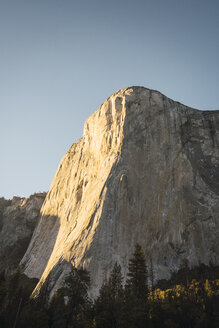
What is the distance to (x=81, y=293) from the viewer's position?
2927 cm

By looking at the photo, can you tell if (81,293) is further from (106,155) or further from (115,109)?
(115,109)

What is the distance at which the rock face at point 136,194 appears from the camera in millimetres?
36906

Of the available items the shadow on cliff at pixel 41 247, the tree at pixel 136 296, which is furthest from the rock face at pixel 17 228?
the tree at pixel 136 296

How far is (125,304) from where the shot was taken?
25.6m

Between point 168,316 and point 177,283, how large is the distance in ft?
24.6

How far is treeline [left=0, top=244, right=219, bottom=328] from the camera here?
2542 centimetres

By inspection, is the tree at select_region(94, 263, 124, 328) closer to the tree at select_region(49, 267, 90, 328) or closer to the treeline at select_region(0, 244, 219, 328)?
the treeline at select_region(0, 244, 219, 328)

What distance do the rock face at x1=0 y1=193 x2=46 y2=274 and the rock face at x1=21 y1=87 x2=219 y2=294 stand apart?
21.1 ft

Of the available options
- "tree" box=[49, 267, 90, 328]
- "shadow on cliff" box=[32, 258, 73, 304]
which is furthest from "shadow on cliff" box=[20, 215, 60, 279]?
"tree" box=[49, 267, 90, 328]

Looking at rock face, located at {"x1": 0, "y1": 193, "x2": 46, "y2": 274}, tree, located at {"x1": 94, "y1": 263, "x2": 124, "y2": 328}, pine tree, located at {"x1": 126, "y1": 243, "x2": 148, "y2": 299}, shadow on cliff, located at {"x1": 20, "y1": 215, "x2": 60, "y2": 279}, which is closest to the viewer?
tree, located at {"x1": 94, "y1": 263, "x2": 124, "y2": 328}

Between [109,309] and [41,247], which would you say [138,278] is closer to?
[109,309]

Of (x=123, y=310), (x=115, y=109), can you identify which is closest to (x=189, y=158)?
(x=115, y=109)

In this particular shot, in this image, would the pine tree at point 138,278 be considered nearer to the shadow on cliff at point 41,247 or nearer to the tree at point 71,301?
the tree at point 71,301

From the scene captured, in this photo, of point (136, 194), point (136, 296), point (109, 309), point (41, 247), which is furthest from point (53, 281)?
point (41, 247)
